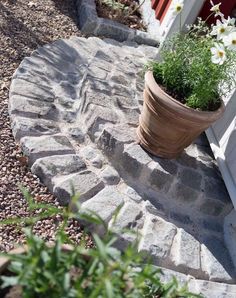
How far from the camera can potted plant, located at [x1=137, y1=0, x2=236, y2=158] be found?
11.0 feet

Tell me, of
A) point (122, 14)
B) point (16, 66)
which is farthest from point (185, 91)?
point (122, 14)

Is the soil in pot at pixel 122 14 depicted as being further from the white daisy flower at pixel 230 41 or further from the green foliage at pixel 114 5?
the white daisy flower at pixel 230 41

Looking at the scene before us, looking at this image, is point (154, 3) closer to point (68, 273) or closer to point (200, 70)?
point (200, 70)

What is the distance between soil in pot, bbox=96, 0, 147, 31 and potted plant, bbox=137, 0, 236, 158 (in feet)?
6.36

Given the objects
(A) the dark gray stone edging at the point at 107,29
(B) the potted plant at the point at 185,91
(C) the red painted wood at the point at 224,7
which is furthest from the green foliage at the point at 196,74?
(A) the dark gray stone edging at the point at 107,29

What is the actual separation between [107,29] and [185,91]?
1.97 m

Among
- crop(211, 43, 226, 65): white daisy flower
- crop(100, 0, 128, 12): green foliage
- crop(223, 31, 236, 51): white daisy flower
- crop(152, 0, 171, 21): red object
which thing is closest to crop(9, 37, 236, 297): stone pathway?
crop(211, 43, 226, 65): white daisy flower

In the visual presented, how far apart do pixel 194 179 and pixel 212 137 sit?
1.57 ft

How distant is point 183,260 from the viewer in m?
3.13

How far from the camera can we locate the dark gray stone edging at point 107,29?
5.17 meters

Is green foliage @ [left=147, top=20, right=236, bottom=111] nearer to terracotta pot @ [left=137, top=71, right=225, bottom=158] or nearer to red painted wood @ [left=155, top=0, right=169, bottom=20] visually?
terracotta pot @ [left=137, top=71, right=225, bottom=158]

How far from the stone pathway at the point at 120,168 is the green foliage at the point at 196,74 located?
46 cm

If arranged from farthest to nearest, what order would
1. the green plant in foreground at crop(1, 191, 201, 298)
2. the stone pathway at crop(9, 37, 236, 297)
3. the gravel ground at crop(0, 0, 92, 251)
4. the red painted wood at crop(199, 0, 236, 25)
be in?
the red painted wood at crop(199, 0, 236, 25)
the stone pathway at crop(9, 37, 236, 297)
the gravel ground at crop(0, 0, 92, 251)
the green plant in foreground at crop(1, 191, 201, 298)

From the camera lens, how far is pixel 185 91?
11.6 feet
